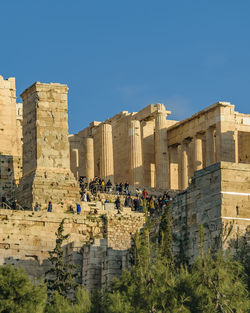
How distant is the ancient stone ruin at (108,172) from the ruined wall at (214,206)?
0.12 ft

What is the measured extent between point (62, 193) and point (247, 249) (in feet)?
45.6

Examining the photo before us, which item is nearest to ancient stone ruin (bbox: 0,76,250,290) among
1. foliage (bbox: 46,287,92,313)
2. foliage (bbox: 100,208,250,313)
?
foliage (bbox: 100,208,250,313)

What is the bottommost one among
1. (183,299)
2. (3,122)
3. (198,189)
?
(183,299)

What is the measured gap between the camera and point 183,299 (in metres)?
45.0

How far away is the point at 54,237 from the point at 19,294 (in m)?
10.5

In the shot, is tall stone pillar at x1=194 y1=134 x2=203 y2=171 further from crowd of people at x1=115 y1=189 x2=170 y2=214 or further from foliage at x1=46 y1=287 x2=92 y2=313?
foliage at x1=46 y1=287 x2=92 y2=313

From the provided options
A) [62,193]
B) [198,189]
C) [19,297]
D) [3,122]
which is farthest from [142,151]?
[19,297]

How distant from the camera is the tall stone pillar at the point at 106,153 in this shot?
85312mm

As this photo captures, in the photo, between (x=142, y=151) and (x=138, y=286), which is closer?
(x=138, y=286)

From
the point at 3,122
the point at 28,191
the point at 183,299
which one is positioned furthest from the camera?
the point at 3,122

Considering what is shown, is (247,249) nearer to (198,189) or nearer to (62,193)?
(198,189)

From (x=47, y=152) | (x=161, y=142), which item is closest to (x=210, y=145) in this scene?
(x=161, y=142)

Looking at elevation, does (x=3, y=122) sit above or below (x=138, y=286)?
above

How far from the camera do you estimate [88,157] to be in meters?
89.3
